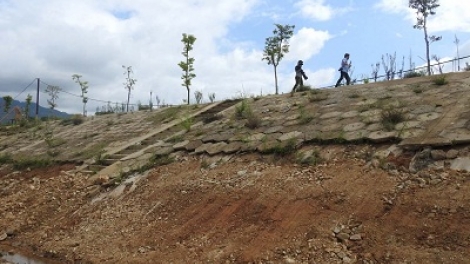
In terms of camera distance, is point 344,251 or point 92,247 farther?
point 92,247

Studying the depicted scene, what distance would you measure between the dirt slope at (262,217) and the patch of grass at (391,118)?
63 centimetres

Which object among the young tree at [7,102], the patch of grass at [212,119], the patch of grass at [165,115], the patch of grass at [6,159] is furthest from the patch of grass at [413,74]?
the young tree at [7,102]

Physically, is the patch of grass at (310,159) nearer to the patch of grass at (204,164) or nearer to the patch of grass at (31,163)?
the patch of grass at (204,164)

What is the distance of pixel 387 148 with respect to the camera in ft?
18.8

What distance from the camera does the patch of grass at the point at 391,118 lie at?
6.27m

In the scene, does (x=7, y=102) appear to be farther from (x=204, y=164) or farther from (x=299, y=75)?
(x=204, y=164)

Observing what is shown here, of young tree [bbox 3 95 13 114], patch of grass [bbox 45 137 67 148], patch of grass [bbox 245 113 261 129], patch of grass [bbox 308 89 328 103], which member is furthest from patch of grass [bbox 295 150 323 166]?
young tree [bbox 3 95 13 114]

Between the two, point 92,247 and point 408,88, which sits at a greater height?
point 408,88

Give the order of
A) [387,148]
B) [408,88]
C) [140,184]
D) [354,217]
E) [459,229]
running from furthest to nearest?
[408,88]
[140,184]
[387,148]
[354,217]
[459,229]

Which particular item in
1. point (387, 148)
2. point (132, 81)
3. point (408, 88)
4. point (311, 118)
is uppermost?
point (132, 81)

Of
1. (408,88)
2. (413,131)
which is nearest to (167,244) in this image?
(413,131)

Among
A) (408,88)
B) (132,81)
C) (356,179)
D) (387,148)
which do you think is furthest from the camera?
(132,81)

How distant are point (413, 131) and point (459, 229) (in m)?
2.18

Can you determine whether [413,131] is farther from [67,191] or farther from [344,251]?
[67,191]
